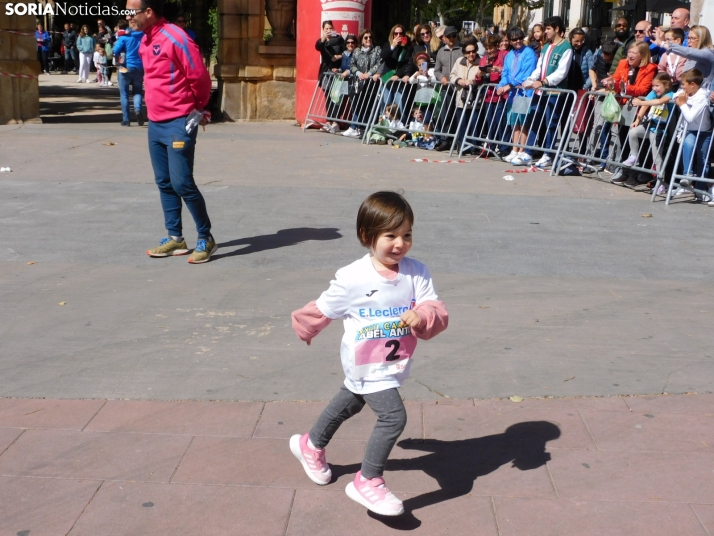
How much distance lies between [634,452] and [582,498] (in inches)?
20.3

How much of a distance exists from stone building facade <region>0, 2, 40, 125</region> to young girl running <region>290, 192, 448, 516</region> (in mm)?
14169

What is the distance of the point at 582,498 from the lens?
3627 millimetres

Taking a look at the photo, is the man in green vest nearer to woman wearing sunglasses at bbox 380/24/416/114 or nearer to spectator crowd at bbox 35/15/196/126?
woman wearing sunglasses at bbox 380/24/416/114

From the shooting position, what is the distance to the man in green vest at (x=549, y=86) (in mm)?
12297

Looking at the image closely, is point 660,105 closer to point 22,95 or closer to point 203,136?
point 203,136

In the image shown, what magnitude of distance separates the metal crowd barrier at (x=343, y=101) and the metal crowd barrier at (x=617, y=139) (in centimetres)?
380

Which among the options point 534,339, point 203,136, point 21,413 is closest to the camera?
point 21,413

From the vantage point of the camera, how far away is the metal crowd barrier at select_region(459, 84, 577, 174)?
482 inches

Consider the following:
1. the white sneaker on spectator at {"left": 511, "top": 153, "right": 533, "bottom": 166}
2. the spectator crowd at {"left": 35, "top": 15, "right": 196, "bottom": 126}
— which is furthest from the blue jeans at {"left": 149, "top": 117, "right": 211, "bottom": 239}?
the spectator crowd at {"left": 35, "top": 15, "right": 196, "bottom": 126}

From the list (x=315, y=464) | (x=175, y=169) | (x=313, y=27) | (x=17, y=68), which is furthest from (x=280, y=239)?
(x=17, y=68)

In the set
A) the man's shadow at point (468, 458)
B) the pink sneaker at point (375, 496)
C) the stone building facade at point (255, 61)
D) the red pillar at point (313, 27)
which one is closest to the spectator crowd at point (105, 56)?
the stone building facade at point (255, 61)

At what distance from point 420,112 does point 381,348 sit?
11215mm

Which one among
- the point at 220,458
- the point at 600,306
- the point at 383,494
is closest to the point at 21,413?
the point at 220,458

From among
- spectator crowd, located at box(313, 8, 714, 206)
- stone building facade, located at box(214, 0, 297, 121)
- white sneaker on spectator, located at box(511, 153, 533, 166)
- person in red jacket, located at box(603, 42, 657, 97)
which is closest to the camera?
spectator crowd, located at box(313, 8, 714, 206)
